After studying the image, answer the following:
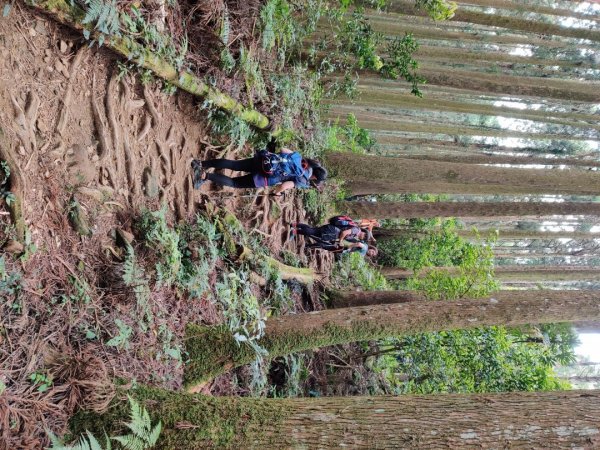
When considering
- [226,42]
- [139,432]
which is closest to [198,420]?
[139,432]

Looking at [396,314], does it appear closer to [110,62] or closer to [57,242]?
[57,242]

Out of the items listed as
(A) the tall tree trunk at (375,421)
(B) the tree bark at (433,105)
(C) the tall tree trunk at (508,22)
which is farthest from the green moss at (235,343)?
(B) the tree bark at (433,105)

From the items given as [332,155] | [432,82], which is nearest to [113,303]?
[332,155]

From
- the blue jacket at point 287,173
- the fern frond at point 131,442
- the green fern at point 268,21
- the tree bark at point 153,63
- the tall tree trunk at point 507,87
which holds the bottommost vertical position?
the fern frond at point 131,442

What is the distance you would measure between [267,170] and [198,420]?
11.4ft

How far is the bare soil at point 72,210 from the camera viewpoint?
3691 mm

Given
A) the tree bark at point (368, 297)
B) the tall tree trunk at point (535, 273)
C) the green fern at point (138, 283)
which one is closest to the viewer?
the green fern at point (138, 283)

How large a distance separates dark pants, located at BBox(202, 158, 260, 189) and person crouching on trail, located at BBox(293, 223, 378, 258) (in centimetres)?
272

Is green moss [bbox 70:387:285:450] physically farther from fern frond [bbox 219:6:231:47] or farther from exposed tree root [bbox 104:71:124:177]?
fern frond [bbox 219:6:231:47]

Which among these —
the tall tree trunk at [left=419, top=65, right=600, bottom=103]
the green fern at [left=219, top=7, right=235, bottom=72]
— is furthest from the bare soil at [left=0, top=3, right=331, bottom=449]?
the tall tree trunk at [left=419, top=65, right=600, bottom=103]

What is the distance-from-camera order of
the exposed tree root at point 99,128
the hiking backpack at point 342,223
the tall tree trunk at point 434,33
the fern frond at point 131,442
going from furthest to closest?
the tall tree trunk at point 434,33
the hiking backpack at point 342,223
the exposed tree root at point 99,128
the fern frond at point 131,442

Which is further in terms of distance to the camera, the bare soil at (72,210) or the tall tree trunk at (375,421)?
the bare soil at (72,210)

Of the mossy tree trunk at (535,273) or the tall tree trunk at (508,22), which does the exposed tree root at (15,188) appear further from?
the mossy tree trunk at (535,273)

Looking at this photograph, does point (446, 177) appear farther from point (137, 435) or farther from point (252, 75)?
point (137, 435)
